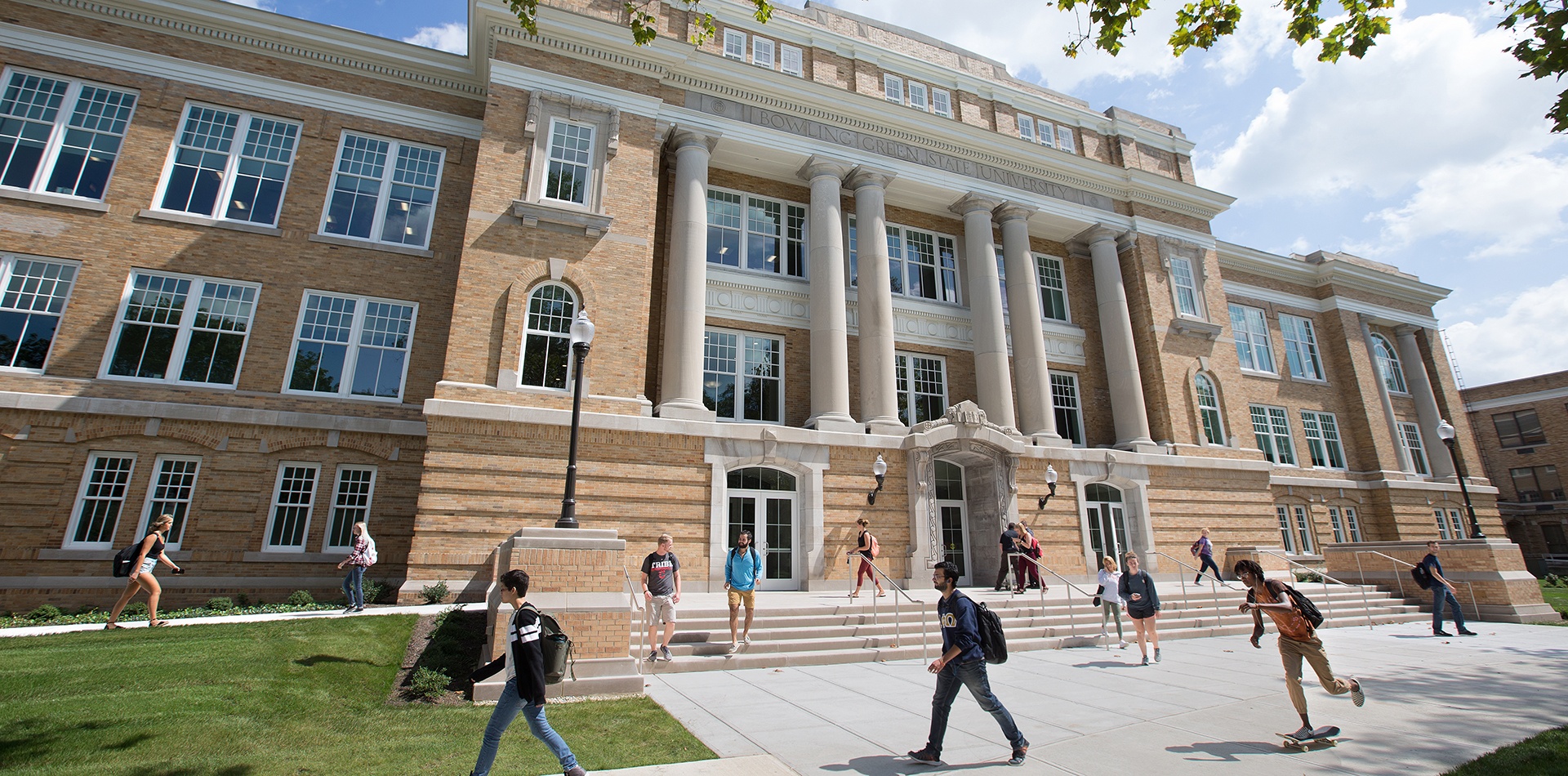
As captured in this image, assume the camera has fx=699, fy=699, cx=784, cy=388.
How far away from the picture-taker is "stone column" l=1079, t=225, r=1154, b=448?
23422 mm

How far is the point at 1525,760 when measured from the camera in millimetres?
5668

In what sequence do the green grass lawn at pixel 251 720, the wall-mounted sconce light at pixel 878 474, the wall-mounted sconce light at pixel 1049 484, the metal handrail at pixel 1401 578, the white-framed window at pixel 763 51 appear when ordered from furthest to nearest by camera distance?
1. the white-framed window at pixel 763 51
2. the wall-mounted sconce light at pixel 1049 484
3. the metal handrail at pixel 1401 578
4. the wall-mounted sconce light at pixel 878 474
5. the green grass lawn at pixel 251 720

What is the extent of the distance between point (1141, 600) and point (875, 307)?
37.5 ft

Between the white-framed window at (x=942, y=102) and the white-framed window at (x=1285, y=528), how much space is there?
20401 millimetres

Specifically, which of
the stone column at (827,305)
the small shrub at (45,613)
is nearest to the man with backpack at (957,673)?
the stone column at (827,305)

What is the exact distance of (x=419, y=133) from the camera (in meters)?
19.8

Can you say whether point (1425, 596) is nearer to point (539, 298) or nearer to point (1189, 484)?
point (1189, 484)

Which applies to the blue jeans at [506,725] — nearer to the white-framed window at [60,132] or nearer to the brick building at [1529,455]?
the white-framed window at [60,132]

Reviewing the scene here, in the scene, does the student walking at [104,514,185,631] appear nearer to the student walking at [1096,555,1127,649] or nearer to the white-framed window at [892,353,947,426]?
the student walking at [1096,555,1127,649]

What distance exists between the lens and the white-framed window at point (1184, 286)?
84.9 ft

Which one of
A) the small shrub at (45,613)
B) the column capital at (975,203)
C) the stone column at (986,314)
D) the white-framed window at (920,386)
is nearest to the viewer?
the small shrub at (45,613)

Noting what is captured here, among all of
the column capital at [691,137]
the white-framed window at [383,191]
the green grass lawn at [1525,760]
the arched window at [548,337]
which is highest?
the column capital at [691,137]

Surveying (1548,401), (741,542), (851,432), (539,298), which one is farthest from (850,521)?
(1548,401)

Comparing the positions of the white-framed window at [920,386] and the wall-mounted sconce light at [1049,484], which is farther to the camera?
the white-framed window at [920,386]
